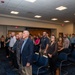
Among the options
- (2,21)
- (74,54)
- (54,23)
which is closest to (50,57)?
(74,54)

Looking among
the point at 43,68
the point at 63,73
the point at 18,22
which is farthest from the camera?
the point at 18,22

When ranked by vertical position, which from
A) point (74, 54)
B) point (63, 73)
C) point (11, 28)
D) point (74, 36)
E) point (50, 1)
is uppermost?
point (50, 1)

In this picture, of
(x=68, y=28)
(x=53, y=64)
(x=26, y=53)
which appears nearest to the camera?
(x=26, y=53)

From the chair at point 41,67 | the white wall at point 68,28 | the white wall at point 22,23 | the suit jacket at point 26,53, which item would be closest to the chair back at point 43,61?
the chair at point 41,67

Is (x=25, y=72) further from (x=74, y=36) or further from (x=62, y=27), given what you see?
(x=62, y=27)

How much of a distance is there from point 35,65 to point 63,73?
1.29 m

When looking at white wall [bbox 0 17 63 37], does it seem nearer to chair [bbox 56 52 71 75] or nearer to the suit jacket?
chair [bbox 56 52 71 75]

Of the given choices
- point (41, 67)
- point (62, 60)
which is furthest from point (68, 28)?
point (41, 67)

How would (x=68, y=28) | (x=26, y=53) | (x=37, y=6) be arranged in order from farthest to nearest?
(x=68, y=28) → (x=37, y=6) → (x=26, y=53)

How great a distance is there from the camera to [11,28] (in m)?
12.1

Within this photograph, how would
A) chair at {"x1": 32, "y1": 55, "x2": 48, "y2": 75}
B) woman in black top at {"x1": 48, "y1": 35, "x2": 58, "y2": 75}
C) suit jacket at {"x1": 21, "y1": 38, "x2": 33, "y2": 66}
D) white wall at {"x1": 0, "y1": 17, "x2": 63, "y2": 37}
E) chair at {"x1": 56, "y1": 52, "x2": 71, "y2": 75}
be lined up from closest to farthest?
suit jacket at {"x1": 21, "y1": 38, "x2": 33, "y2": 66}, chair at {"x1": 32, "y1": 55, "x2": 48, "y2": 75}, woman in black top at {"x1": 48, "y1": 35, "x2": 58, "y2": 75}, chair at {"x1": 56, "y1": 52, "x2": 71, "y2": 75}, white wall at {"x1": 0, "y1": 17, "x2": 63, "y2": 37}

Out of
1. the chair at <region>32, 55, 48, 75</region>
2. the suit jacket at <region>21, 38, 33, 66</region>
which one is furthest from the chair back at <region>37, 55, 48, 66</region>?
the suit jacket at <region>21, 38, 33, 66</region>

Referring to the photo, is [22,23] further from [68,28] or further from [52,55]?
[52,55]

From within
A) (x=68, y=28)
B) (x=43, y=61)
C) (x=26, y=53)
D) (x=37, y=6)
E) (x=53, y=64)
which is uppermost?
(x=37, y=6)
